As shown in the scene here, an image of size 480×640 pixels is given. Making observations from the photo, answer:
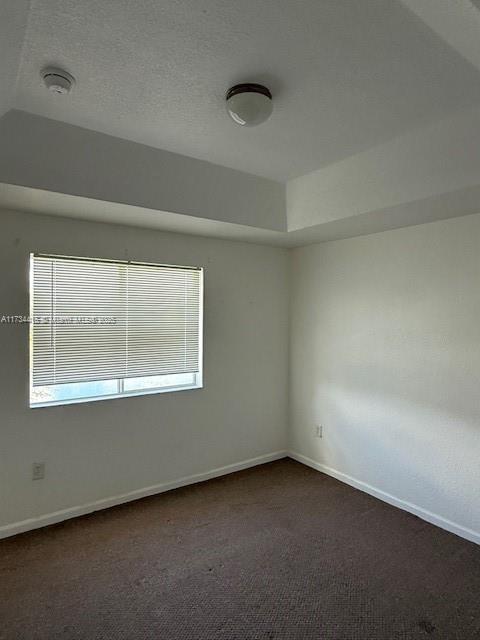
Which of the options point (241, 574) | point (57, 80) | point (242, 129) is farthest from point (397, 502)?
point (57, 80)

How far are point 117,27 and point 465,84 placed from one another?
4.93 feet

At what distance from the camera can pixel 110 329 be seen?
3037mm

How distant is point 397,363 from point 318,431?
113 cm

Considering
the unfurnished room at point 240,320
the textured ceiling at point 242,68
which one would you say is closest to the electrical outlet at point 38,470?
the unfurnished room at point 240,320

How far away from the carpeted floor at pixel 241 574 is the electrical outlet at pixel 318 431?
2.27 feet

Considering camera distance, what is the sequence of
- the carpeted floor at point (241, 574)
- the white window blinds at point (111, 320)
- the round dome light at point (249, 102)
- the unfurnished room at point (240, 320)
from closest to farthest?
the unfurnished room at point (240, 320), the round dome light at point (249, 102), the carpeted floor at point (241, 574), the white window blinds at point (111, 320)

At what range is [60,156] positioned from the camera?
2139 millimetres

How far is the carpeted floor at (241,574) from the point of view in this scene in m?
1.89

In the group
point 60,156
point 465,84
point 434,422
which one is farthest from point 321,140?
point 434,422

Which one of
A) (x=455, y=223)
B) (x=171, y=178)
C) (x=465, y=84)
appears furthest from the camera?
(x=455, y=223)

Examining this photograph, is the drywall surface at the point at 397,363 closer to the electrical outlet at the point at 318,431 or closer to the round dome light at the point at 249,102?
the electrical outlet at the point at 318,431

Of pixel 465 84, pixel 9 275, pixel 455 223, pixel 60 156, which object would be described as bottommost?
pixel 9 275

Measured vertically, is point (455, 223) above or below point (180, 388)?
above

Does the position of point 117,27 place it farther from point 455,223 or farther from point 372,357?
point 372,357
